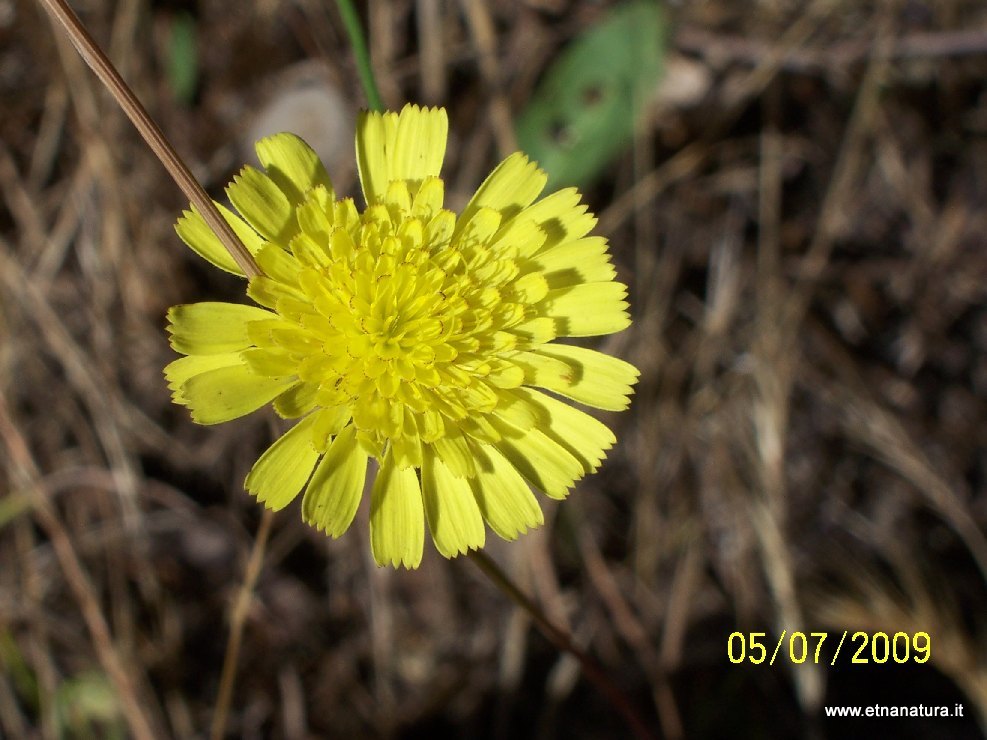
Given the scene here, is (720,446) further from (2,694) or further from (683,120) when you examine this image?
(2,694)

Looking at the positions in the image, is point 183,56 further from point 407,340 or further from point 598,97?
point 407,340

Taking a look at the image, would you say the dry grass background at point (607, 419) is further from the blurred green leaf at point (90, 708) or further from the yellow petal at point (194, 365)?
the yellow petal at point (194, 365)

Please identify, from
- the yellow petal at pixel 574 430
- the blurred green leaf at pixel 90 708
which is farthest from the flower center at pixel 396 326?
the blurred green leaf at pixel 90 708

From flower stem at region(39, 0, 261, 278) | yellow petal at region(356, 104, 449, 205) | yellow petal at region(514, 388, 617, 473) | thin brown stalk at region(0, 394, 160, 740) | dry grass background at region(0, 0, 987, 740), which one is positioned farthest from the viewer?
dry grass background at region(0, 0, 987, 740)

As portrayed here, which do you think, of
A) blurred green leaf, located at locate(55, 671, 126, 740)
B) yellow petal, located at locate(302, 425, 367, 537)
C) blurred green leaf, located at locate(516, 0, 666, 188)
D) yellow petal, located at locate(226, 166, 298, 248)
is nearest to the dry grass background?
blurred green leaf, located at locate(55, 671, 126, 740)

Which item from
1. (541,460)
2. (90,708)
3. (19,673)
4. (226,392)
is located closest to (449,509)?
(541,460)

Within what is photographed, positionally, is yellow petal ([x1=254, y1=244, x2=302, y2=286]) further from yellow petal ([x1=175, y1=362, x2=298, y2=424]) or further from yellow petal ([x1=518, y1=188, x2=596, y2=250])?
yellow petal ([x1=518, y1=188, x2=596, y2=250])
